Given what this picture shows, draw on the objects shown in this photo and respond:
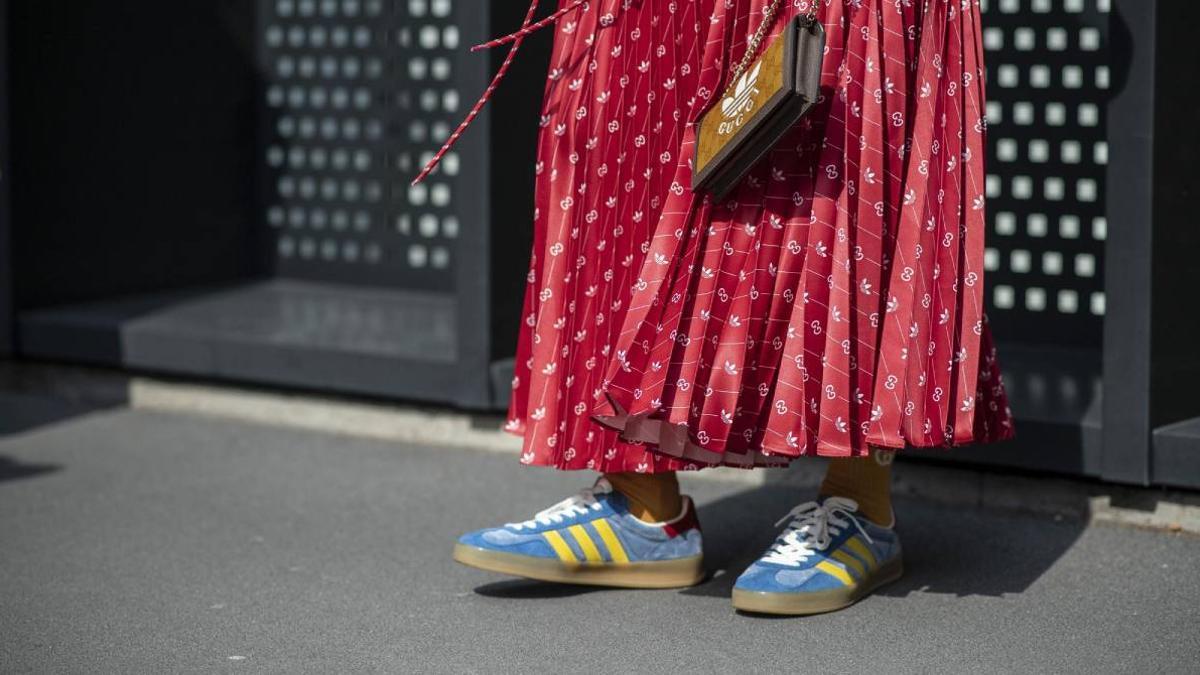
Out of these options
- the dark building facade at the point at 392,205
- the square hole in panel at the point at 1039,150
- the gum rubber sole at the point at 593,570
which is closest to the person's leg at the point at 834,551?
the gum rubber sole at the point at 593,570

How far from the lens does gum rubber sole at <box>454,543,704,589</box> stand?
2447mm

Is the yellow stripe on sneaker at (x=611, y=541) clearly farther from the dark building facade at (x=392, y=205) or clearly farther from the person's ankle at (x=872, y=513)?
the dark building facade at (x=392, y=205)

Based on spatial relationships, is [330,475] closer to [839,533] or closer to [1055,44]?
[839,533]

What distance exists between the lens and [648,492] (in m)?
2.51

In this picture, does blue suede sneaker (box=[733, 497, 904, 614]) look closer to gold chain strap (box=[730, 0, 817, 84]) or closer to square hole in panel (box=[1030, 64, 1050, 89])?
gold chain strap (box=[730, 0, 817, 84])

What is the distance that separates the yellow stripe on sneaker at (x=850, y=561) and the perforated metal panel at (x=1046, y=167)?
4.21 feet

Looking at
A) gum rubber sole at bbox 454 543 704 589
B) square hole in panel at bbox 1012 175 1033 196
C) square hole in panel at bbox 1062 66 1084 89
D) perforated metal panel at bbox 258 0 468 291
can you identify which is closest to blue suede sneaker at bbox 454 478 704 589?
gum rubber sole at bbox 454 543 704 589

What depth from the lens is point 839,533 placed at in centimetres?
246

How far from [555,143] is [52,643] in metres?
1.01

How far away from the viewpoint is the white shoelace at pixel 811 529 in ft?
7.95

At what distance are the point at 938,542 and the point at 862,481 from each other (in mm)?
340

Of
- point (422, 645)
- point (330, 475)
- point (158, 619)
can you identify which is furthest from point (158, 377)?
point (422, 645)

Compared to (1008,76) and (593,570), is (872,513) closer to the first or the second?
(593,570)

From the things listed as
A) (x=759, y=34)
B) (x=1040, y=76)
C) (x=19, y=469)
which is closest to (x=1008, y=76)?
(x=1040, y=76)
